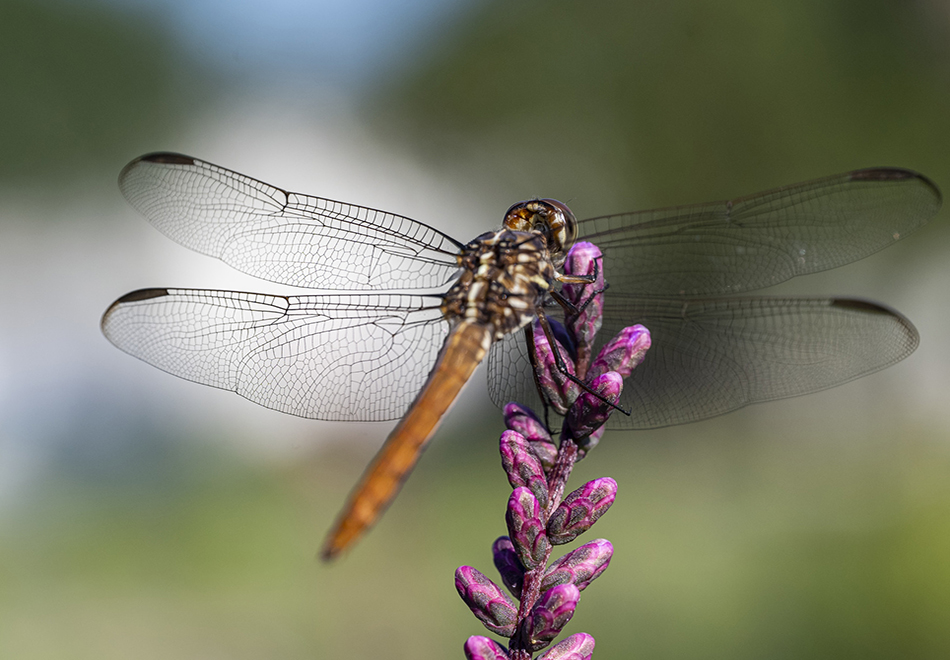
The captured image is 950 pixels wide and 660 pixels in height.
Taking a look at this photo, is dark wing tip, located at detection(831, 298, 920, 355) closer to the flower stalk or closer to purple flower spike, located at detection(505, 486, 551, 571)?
the flower stalk

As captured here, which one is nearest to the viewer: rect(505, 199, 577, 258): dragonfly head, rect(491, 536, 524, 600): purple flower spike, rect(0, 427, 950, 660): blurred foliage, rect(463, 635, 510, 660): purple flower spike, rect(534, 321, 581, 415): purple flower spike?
rect(463, 635, 510, 660): purple flower spike

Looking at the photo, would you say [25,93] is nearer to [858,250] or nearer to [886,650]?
[858,250]

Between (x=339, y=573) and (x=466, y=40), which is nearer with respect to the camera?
(x=339, y=573)

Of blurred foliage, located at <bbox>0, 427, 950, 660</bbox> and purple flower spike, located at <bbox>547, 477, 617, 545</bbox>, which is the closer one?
purple flower spike, located at <bbox>547, 477, 617, 545</bbox>

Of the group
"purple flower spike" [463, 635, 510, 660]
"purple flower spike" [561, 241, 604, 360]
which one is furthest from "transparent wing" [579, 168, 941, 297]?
"purple flower spike" [463, 635, 510, 660]

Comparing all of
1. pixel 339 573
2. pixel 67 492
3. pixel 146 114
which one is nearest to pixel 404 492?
pixel 339 573

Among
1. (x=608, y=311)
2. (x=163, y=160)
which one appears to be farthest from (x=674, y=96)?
(x=163, y=160)

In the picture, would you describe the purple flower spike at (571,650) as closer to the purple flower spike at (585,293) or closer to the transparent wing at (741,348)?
the purple flower spike at (585,293)
